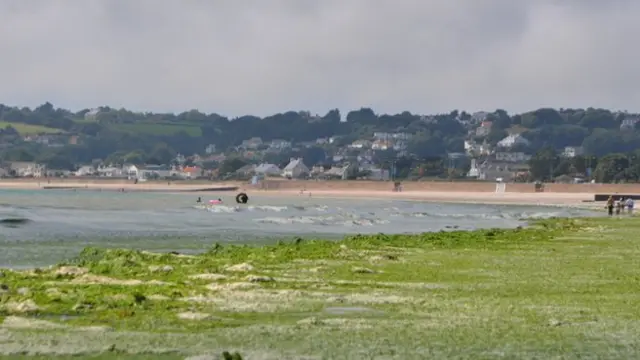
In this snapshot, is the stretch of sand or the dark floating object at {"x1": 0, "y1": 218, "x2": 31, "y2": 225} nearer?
the dark floating object at {"x1": 0, "y1": 218, "x2": 31, "y2": 225}

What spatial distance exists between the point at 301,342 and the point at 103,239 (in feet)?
88.6

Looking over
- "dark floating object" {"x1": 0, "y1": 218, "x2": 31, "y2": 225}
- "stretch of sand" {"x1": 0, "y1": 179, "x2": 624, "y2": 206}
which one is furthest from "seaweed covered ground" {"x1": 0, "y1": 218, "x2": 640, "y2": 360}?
"stretch of sand" {"x1": 0, "y1": 179, "x2": 624, "y2": 206}

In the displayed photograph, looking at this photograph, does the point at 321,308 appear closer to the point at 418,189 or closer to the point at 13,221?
the point at 13,221

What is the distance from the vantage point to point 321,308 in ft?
54.0

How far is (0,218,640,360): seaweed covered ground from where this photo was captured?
13172mm

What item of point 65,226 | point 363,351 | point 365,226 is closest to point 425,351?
point 363,351

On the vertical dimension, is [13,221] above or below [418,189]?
above

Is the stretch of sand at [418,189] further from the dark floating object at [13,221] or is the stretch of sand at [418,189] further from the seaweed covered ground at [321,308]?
the seaweed covered ground at [321,308]

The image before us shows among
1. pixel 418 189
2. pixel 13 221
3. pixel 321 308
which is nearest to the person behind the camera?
pixel 321 308

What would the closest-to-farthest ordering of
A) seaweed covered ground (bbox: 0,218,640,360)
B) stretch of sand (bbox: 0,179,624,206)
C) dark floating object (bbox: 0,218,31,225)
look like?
seaweed covered ground (bbox: 0,218,640,360), dark floating object (bbox: 0,218,31,225), stretch of sand (bbox: 0,179,624,206)

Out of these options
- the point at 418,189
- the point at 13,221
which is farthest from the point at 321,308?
the point at 418,189

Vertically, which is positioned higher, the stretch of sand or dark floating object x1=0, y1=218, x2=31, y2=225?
dark floating object x1=0, y1=218, x2=31, y2=225

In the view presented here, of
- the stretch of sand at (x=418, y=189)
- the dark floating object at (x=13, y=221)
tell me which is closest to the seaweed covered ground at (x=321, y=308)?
the dark floating object at (x=13, y=221)

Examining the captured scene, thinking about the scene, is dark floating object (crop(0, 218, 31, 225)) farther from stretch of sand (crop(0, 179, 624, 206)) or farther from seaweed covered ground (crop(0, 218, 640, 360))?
stretch of sand (crop(0, 179, 624, 206))
